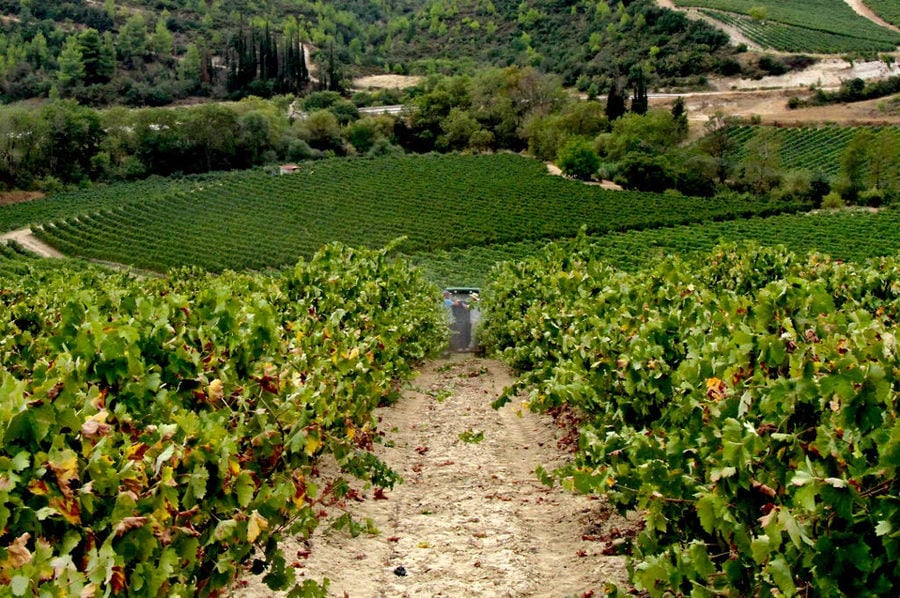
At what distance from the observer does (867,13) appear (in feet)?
415

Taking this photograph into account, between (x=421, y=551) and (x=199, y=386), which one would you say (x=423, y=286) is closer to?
(x=421, y=551)

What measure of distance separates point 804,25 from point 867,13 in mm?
15711

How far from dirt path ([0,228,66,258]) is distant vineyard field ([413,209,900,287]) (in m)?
23.3

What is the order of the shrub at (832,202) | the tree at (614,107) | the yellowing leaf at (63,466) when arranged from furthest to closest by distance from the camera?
the tree at (614,107), the shrub at (832,202), the yellowing leaf at (63,466)

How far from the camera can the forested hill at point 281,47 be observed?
108000mm

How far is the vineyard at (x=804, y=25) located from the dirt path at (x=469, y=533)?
355 ft

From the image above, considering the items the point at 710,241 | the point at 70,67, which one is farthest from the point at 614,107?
the point at 70,67

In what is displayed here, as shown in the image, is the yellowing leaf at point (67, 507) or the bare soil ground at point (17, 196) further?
the bare soil ground at point (17, 196)

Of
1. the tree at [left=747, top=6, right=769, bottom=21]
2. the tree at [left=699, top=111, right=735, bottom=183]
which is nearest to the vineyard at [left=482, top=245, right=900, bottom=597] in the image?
the tree at [left=699, top=111, right=735, bottom=183]

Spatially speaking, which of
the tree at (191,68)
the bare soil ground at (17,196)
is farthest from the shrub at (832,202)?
the tree at (191,68)

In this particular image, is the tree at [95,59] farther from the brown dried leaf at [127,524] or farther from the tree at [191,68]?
the brown dried leaf at [127,524]

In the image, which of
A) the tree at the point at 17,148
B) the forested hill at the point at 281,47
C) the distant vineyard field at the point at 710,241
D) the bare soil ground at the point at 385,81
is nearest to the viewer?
the distant vineyard field at the point at 710,241

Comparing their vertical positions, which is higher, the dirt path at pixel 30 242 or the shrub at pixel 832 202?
the shrub at pixel 832 202

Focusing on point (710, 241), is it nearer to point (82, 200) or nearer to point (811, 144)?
point (811, 144)
